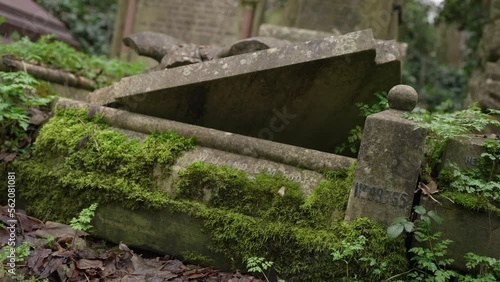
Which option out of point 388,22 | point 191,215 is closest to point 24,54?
point 191,215

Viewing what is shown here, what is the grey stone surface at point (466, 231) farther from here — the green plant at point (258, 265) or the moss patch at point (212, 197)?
the green plant at point (258, 265)

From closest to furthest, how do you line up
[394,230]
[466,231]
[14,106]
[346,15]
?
[394,230], [466,231], [14,106], [346,15]

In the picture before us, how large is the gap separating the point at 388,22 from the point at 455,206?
4.65 meters

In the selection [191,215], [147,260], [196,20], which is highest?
[196,20]

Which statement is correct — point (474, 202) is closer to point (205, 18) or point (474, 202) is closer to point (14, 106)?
point (14, 106)

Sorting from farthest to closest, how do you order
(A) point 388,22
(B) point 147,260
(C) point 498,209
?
→ (A) point 388,22 → (B) point 147,260 → (C) point 498,209

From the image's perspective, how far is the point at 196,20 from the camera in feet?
25.2

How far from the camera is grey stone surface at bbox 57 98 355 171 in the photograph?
2.94m

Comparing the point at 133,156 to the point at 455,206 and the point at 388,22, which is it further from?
the point at 388,22

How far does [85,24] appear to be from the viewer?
12.6 meters

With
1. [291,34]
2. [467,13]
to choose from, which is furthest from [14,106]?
[467,13]

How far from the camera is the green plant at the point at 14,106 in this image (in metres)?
3.45

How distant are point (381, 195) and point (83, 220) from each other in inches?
65.4

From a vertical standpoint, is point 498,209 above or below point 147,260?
above
